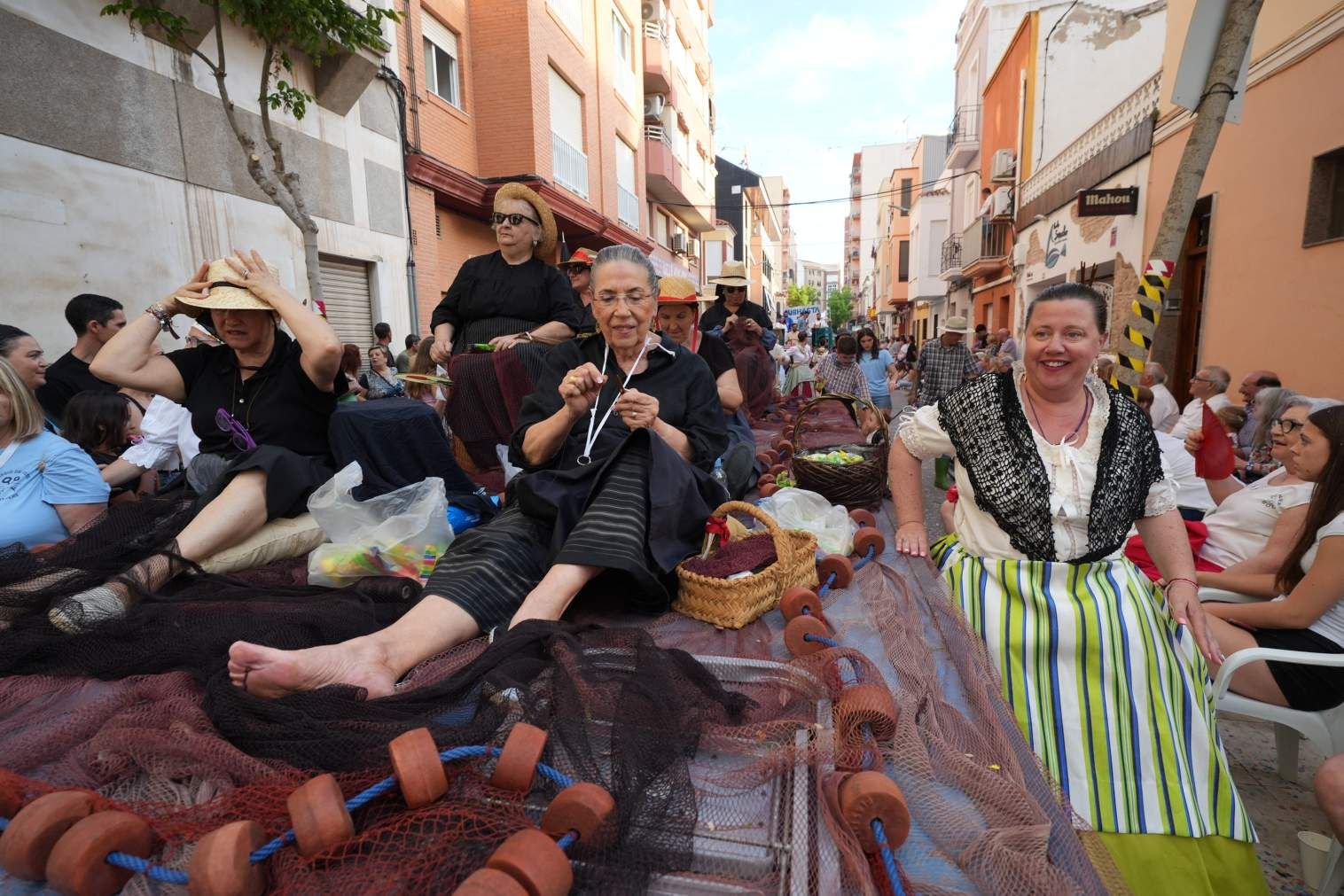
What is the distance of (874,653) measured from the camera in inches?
81.4

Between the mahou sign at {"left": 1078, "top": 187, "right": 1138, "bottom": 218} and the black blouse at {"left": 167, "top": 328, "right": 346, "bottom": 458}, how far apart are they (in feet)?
36.1

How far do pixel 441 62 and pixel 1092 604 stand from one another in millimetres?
12474

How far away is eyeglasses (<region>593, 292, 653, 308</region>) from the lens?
8.65 feet

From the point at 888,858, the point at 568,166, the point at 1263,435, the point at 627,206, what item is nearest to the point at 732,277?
the point at 1263,435

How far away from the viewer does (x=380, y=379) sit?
7941mm

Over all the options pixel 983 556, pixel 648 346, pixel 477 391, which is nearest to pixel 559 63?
pixel 477 391

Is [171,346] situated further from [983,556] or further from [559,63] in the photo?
[559,63]

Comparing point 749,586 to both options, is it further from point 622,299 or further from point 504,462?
point 504,462

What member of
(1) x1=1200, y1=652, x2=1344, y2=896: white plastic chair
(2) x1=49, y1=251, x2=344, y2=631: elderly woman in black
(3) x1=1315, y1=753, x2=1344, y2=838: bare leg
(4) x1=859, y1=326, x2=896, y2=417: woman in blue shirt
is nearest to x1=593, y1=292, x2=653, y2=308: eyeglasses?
(2) x1=49, y1=251, x2=344, y2=631: elderly woman in black

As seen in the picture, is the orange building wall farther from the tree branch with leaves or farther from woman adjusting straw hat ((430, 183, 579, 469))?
the tree branch with leaves

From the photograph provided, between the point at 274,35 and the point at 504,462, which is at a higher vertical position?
the point at 274,35

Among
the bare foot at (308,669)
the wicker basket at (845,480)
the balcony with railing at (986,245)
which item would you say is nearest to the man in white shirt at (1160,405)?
the wicker basket at (845,480)

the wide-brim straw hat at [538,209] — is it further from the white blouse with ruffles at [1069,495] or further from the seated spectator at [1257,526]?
the seated spectator at [1257,526]

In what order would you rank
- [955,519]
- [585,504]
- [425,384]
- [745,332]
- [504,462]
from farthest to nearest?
[745,332]
[425,384]
[504,462]
[955,519]
[585,504]
